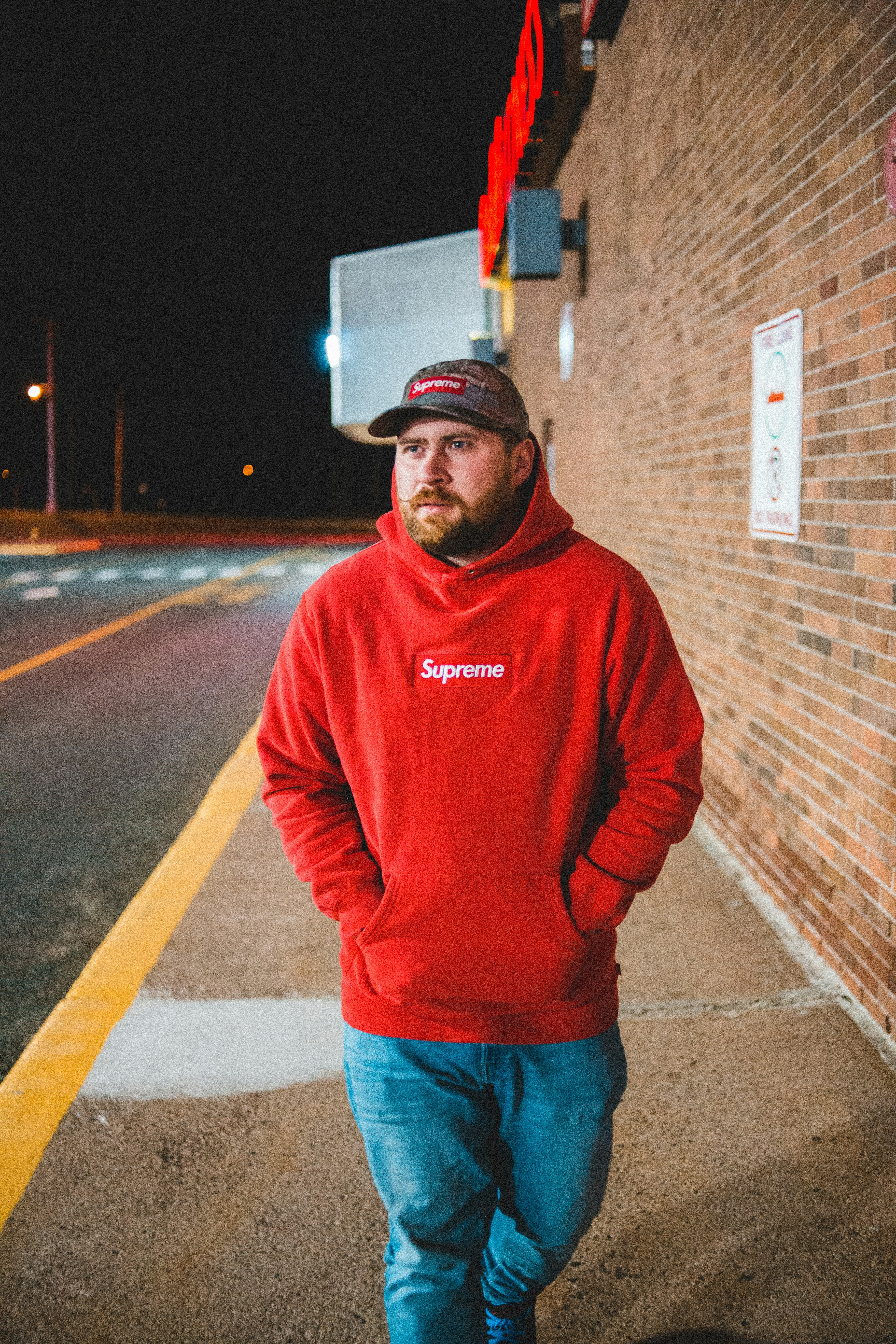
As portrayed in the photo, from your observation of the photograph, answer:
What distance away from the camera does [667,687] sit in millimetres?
1887

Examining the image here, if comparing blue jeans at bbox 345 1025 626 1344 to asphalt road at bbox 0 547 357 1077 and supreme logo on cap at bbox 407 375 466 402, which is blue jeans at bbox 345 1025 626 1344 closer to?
supreme logo on cap at bbox 407 375 466 402

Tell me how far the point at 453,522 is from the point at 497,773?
0.45 metres

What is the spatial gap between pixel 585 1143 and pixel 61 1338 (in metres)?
1.24

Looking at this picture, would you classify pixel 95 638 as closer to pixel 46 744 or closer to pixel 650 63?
pixel 46 744

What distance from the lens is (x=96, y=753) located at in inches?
284

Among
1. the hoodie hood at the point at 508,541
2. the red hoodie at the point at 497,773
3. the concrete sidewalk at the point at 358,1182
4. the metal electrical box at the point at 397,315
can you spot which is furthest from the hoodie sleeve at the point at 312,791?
the metal electrical box at the point at 397,315

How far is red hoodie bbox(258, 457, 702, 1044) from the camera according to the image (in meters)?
1.81

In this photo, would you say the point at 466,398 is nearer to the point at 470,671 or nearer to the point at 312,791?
the point at 470,671

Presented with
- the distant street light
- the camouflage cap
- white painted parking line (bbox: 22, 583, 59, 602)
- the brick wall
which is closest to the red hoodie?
the camouflage cap

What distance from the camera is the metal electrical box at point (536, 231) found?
8953 mm

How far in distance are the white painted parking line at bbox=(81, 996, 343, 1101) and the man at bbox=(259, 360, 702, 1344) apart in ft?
4.35

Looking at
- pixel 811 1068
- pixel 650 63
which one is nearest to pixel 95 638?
pixel 650 63

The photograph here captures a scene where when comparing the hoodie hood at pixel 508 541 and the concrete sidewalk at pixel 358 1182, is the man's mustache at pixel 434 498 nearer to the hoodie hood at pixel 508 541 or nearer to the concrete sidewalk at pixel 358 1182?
the hoodie hood at pixel 508 541

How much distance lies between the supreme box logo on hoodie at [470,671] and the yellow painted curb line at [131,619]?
9039 millimetres
